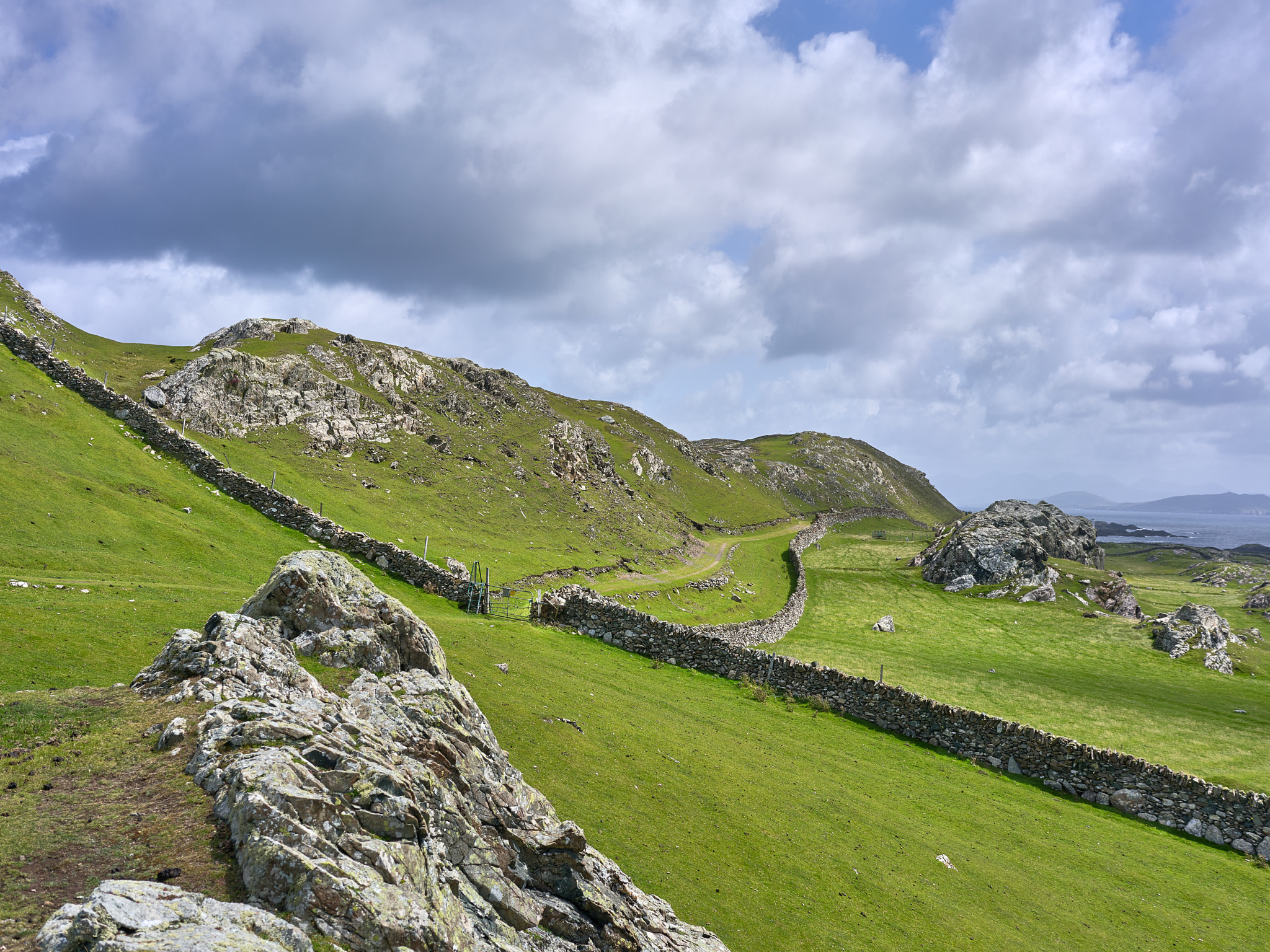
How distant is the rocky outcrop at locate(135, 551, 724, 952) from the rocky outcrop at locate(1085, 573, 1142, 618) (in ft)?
259

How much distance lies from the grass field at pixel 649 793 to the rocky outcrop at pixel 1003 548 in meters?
55.2

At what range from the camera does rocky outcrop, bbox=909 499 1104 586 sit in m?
77.8

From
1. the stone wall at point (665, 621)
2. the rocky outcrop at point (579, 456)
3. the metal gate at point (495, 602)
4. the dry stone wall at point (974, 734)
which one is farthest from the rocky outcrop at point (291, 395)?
the dry stone wall at point (974, 734)

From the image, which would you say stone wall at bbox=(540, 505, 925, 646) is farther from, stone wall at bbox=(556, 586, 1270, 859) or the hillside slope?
the hillside slope

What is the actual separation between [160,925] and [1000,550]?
3562 inches

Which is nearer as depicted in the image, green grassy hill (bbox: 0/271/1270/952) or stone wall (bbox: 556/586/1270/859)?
green grassy hill (bbox: 0/271/1270/952)

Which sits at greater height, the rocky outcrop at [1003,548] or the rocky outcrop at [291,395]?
the rocky outcrop at [291,395]

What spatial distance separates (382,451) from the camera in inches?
2894

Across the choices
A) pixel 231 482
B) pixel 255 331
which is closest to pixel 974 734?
pixel 231 482

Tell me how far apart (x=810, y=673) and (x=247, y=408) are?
61.9 m

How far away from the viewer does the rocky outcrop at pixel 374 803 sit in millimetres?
7730

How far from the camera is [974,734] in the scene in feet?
104

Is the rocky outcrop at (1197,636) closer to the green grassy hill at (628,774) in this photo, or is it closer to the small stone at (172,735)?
the green grassy hill at (628,774)

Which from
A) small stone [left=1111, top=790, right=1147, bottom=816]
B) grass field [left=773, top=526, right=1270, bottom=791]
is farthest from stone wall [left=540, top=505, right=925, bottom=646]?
small stone [left=1111, top=790, right=1147, bottom=816]
